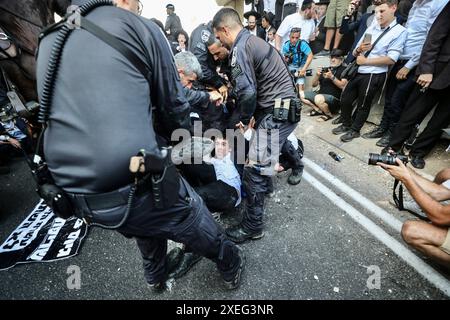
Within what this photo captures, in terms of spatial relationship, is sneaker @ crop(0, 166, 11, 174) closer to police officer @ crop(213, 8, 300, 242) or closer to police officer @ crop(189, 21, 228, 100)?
police officer @ crop(189, 21, 228, 100)

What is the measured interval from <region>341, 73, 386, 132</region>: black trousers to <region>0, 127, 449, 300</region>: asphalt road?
1740 mm

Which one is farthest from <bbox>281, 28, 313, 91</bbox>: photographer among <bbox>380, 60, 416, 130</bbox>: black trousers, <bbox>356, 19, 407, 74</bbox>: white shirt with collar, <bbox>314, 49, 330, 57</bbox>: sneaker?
<bbox>380, 60, 416, 130</bbox>: black trousers

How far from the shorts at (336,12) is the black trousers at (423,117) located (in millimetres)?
3295

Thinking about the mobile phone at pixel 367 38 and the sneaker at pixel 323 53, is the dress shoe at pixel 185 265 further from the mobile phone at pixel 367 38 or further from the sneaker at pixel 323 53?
the sneaker at pixel 323 53

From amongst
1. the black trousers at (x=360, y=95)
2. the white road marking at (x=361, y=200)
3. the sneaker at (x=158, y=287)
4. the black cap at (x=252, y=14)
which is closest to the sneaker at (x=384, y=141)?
the black trousers at (x=360, y=95)

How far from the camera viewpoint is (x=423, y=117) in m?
3.18

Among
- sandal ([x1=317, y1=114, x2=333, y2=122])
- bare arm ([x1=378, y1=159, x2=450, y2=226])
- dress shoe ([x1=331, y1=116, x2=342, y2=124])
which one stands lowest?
sandal ([x1=317, y1=114, x2=333, y2=122])

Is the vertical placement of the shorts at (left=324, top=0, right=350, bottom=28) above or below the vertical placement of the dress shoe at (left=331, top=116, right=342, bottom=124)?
above

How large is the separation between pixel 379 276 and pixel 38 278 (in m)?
2.89

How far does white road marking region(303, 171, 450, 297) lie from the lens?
1.85 metres

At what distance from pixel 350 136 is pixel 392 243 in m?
2.29

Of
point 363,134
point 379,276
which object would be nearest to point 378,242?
point 379,276
